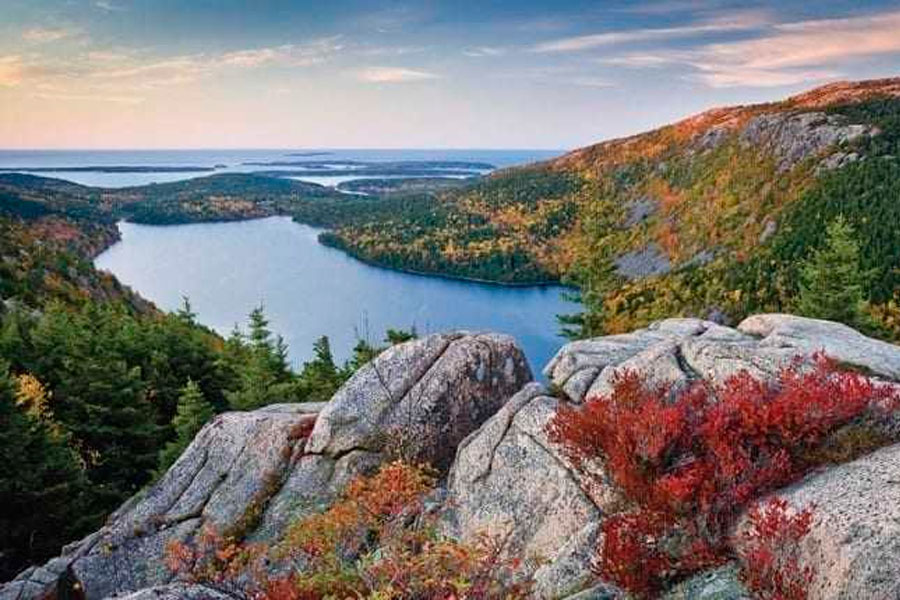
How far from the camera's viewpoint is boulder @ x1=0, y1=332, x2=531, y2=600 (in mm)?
19016

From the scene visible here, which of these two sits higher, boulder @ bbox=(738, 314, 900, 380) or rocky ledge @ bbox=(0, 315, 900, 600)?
boulder @ bbox=(738, 314, 900, 380)

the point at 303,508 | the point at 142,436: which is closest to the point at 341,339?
the point at 142,436

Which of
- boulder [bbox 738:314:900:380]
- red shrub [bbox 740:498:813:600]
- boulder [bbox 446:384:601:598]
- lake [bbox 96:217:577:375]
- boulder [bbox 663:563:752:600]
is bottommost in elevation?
lake [bbox 96:217:577:375]

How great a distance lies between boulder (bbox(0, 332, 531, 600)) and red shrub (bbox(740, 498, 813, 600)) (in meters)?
11.7

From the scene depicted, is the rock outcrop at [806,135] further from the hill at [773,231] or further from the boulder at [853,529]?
the boulder at [853,529]

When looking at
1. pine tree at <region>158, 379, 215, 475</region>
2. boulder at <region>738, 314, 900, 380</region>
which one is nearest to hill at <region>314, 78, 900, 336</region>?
pine tree at <region>158, 379, 215, 475</region>

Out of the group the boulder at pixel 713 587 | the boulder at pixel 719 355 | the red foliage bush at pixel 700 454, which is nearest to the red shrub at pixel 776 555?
the boulder at pixel 713 587

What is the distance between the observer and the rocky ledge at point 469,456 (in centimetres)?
1177

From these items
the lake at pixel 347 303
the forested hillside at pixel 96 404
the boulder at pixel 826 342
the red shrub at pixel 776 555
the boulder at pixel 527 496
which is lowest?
the lake at pixel 347 303

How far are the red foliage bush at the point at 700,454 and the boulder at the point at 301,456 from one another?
318 inches

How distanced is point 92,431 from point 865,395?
38756mm

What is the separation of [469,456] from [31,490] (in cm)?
2261

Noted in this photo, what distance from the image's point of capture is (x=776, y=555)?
8.72m

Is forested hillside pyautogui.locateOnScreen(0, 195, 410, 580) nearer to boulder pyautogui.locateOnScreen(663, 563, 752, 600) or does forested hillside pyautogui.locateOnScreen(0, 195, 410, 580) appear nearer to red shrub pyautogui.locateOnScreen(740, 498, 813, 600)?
boulder pyautogui.locateOnScreen(663, 563, 752, 600)
